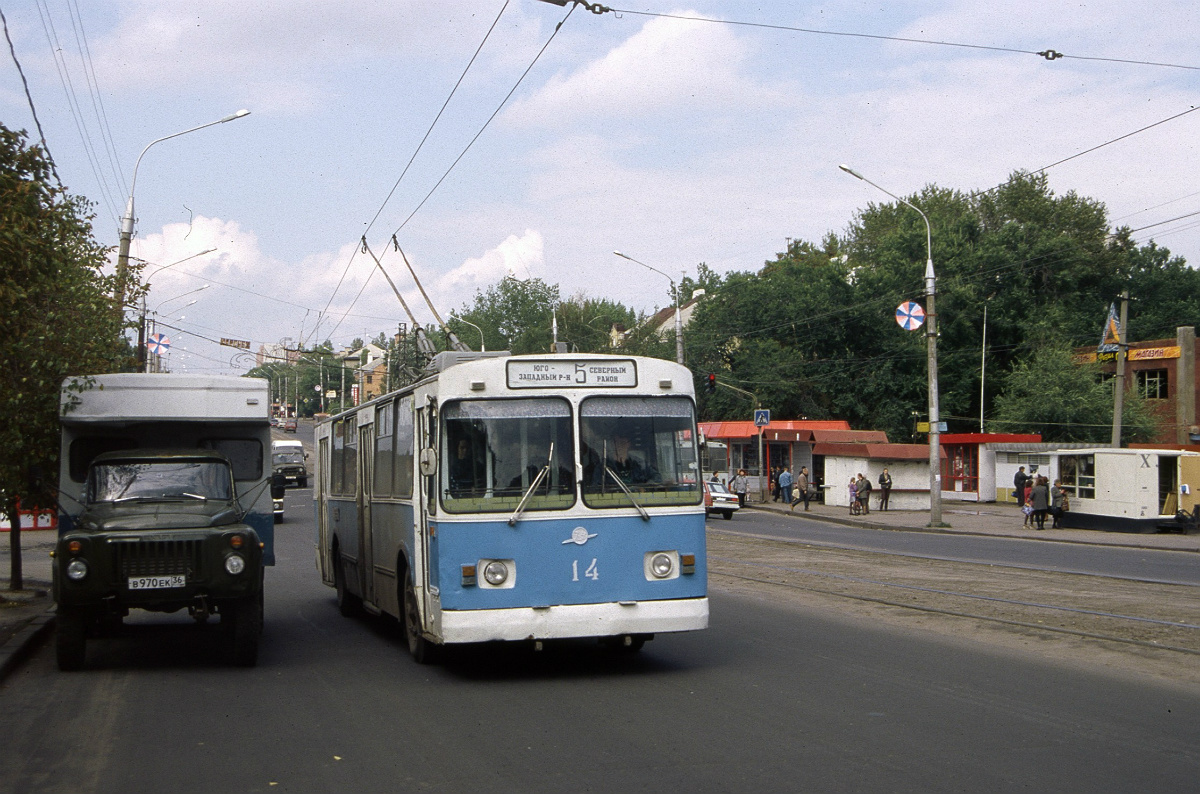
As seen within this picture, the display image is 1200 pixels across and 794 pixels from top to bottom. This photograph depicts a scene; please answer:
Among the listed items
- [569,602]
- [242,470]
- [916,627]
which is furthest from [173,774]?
[916,627]

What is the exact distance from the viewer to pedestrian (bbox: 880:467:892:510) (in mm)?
41375

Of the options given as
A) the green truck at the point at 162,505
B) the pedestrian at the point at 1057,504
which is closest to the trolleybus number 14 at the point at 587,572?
the green truck at the point at 162,505

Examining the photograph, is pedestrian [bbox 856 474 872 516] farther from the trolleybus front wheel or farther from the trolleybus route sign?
the trolleybus route sign

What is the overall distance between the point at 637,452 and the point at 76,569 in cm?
485

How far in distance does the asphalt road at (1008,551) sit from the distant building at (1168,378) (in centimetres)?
2623

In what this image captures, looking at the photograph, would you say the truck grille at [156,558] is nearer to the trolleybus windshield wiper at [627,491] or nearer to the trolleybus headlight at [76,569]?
the trolleybus headlight at [76,569]

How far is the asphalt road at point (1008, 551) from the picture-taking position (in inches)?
789

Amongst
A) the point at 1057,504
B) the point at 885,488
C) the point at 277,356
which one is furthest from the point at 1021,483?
the point at 277,356

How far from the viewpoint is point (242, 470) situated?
13.1 metres

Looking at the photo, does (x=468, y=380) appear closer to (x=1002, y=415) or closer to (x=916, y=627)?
(x=916, y=627)

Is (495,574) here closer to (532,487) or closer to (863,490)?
(532,487)

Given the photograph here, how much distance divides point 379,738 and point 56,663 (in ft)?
16.4

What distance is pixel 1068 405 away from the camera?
176ft

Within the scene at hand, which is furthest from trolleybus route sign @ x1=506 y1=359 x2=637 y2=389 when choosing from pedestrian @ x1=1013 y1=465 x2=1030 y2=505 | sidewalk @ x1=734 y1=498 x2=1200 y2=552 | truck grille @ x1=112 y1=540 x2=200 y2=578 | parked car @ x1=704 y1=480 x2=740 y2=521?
pedestrian @ x1=1013 y1=465 x2=1030 y2=505
